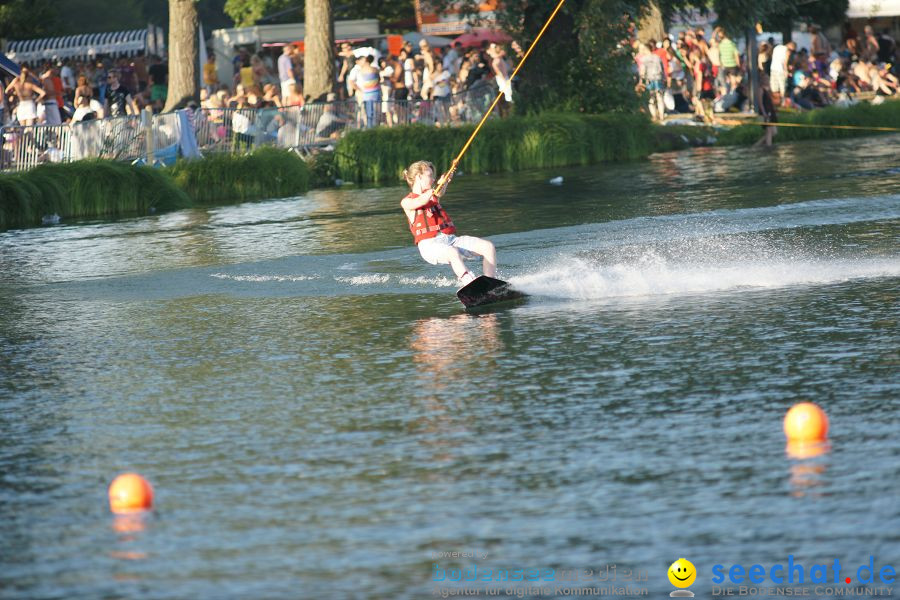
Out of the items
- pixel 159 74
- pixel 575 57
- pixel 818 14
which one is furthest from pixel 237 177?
pixel 818 14

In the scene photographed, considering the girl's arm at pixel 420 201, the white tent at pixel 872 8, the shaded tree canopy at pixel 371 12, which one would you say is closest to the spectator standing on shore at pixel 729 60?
the white tent at pixel 872 8

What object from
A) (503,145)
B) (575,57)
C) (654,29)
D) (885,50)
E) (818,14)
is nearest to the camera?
(503,145)

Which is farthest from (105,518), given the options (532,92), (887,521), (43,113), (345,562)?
→ (532,92)

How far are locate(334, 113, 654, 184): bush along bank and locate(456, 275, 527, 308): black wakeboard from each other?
49.4 ft

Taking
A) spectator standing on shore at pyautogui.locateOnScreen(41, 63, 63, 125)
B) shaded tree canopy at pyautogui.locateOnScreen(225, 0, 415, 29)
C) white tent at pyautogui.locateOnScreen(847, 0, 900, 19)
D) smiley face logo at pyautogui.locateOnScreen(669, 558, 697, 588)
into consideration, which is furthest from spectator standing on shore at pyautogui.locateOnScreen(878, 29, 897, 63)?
smiley face logo at pyautogui.locateOnScreen(669, 558, 697, 588)

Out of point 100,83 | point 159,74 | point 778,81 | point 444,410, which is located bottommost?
point 444,410

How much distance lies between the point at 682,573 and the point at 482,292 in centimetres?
755

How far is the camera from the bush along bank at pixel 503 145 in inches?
1168

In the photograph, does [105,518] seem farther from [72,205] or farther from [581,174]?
[581,174]

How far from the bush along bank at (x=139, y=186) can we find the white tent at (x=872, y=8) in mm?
25517

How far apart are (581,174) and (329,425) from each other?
19403 millimetres

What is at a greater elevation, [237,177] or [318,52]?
[318,52]

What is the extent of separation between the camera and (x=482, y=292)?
13867 mm

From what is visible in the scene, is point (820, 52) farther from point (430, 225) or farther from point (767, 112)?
point (430, 225)
